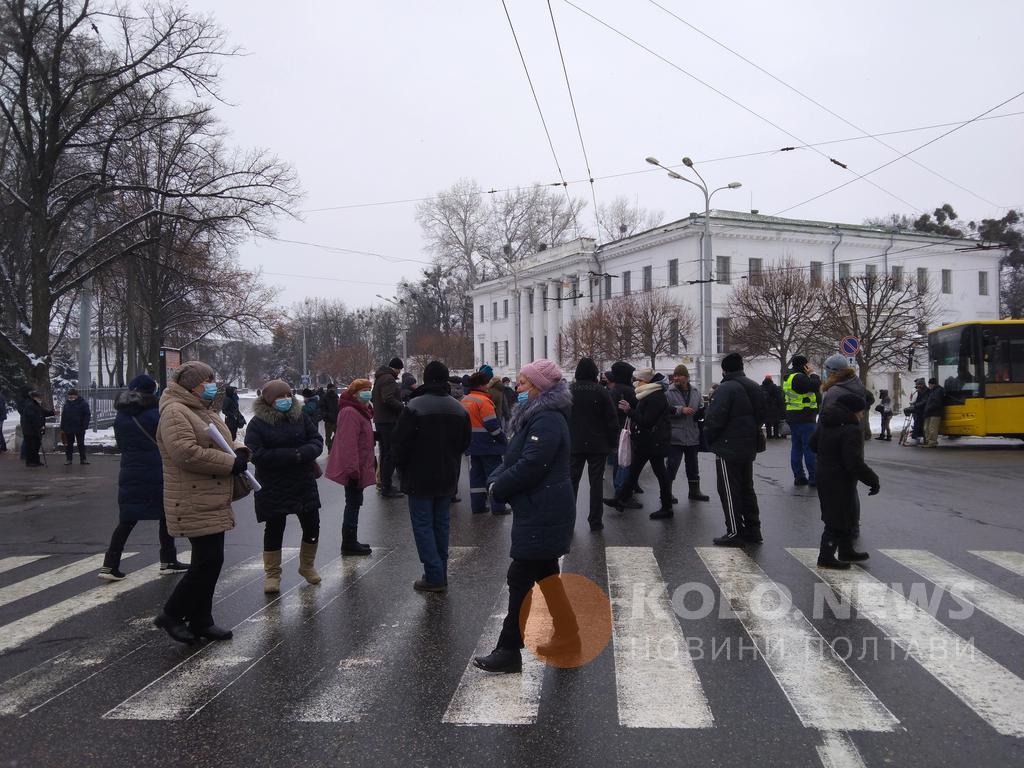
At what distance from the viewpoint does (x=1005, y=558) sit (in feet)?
24.6

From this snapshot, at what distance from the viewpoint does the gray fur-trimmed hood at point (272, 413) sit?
6.27 m

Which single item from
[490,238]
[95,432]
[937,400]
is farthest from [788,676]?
[490,238]

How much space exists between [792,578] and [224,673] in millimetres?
4632

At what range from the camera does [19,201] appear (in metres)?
21.4

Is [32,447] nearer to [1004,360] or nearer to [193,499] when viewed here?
[193,499]

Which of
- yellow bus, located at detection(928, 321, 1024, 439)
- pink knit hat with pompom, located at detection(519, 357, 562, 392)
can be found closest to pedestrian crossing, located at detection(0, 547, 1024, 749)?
pink knit hat with pompom, located at detection(519, 357, 562, 392)

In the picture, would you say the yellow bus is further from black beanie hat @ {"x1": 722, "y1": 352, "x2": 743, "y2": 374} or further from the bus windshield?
black beanie hat @ {"x1": 722, "y1": 352, "x2": 743, "y2": 374}

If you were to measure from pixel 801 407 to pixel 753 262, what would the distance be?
38.1m

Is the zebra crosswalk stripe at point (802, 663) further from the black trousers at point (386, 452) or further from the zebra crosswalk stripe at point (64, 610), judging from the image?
the black trousers at point (386, 452)

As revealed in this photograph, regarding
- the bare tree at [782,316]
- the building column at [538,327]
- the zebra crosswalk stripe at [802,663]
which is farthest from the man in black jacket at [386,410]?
the building column at [538,327]

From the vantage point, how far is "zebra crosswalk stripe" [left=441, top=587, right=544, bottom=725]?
4023 mm

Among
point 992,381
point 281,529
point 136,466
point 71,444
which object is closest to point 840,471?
point 281,529

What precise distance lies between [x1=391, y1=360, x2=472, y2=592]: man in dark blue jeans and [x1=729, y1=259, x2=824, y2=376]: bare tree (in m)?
28.9

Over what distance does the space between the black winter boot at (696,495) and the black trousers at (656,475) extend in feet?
3.33
